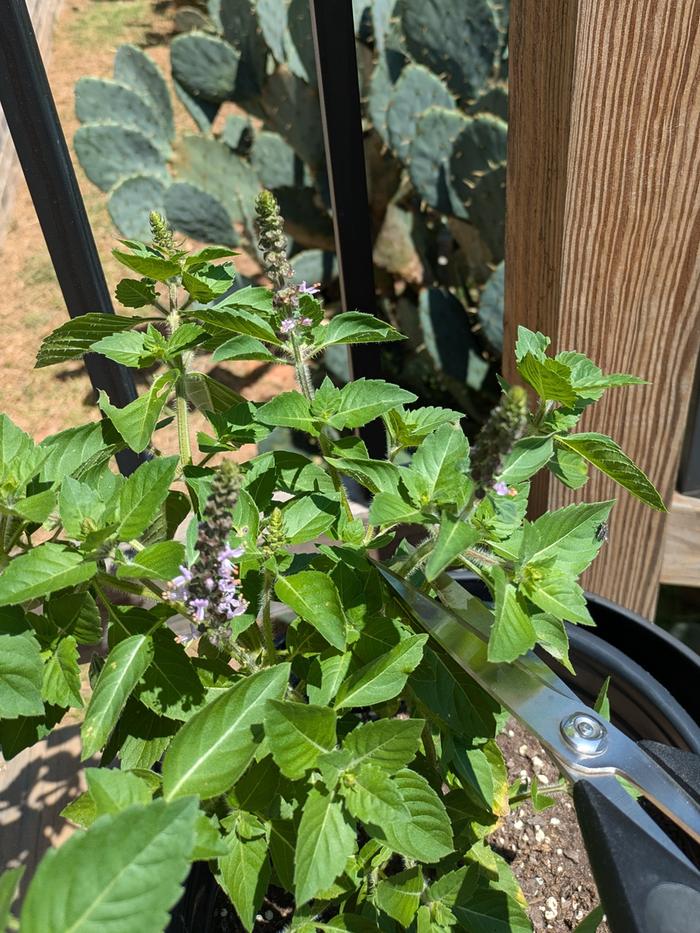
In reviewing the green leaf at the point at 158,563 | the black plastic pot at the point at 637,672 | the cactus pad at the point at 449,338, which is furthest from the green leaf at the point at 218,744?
the cactus pad at the point at 449,338

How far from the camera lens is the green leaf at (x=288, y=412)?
0.73m

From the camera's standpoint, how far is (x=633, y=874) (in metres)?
0.51

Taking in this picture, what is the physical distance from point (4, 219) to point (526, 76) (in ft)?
9.51

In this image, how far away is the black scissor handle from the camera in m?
0.48

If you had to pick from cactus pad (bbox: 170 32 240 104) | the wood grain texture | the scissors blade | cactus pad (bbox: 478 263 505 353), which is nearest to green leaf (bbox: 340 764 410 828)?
the scissors blade

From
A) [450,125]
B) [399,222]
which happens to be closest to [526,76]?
[450,125]

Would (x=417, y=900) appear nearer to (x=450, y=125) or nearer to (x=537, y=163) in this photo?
(x=537, y=163)

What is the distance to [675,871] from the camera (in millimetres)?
506

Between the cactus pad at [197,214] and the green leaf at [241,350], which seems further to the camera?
the cactus pad at [197,214]

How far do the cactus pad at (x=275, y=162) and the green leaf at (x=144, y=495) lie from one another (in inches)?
82.9

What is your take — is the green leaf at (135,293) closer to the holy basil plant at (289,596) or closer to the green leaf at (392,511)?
the holy basil plant at (289,596)

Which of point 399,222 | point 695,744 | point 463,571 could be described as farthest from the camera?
point 399,222

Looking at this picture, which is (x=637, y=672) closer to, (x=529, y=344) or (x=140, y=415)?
(x=529, y=344)

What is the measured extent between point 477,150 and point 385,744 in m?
1.82
